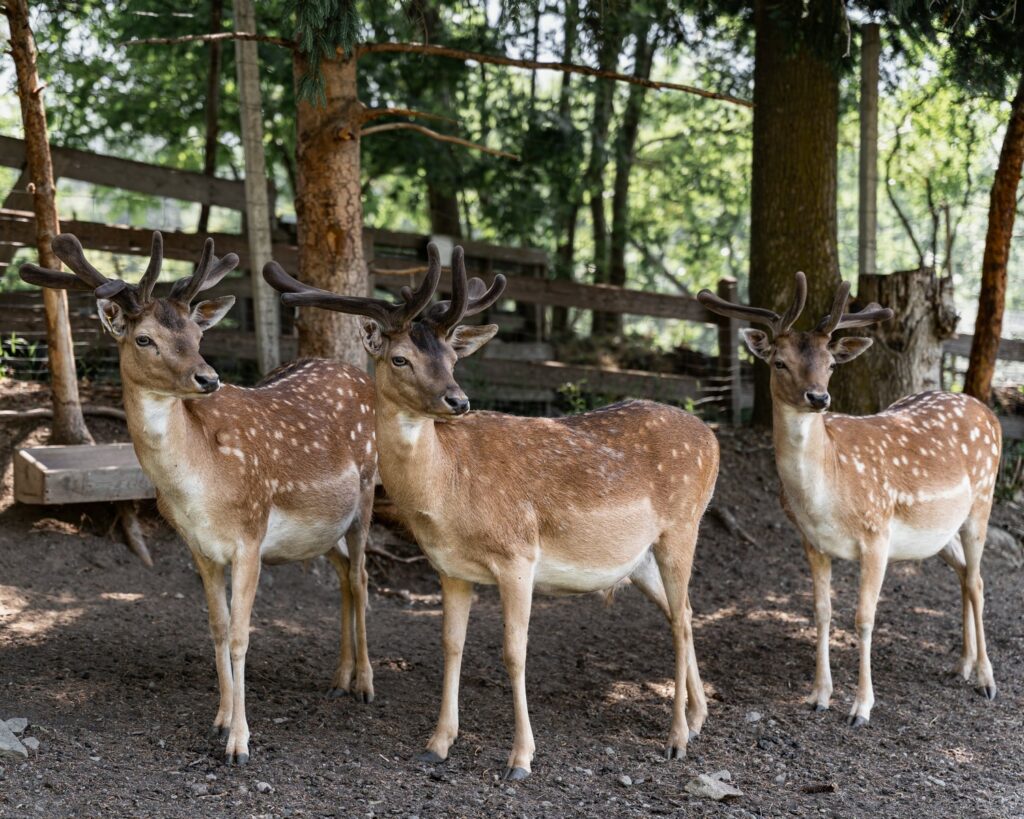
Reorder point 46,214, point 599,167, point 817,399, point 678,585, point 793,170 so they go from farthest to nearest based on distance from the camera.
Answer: point 599,167 → point 793,170 → point 46,214 → point 817,399 → point 678,585

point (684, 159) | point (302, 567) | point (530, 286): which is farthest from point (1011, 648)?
point (684, 159)

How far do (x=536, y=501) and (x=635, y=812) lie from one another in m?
1.37

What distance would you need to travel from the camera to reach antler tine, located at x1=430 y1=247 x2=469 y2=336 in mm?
4766

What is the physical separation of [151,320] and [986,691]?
4.89 metres

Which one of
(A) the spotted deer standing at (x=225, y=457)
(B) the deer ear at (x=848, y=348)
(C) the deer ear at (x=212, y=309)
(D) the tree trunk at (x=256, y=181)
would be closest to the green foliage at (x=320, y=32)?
Result: (D) the tree trunk at (x=256, y=181)

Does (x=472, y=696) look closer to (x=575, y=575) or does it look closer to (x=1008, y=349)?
(x=575, y=575)

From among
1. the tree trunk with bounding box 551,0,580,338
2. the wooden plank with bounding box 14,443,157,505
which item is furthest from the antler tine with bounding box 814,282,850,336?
the tree trunk with bounding box 551,0,580,338

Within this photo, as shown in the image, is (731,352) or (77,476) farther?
(731,352)

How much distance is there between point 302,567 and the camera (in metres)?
8.02

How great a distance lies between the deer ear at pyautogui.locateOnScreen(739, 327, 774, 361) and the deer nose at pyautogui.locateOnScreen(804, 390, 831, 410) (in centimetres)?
40

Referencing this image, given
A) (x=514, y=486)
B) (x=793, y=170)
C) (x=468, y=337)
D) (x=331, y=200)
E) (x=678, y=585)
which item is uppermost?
(x=793, y=170)

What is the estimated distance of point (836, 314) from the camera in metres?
5.90

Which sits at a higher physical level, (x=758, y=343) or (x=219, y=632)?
(x=758, y=343)

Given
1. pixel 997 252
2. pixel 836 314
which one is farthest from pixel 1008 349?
pixel 836 314
